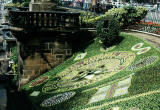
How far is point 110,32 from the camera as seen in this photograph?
17.8m

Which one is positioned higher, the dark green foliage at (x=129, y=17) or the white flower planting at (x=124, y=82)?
the dark green foliage at (x=129, y=17)

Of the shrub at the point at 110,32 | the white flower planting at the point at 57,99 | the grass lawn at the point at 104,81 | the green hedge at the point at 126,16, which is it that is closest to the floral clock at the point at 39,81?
the grass lawn at the point at 104,81

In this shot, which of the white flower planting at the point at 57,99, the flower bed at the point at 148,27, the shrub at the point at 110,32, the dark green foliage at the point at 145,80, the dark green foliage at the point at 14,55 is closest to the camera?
the dark green foliage at the point at 145,80

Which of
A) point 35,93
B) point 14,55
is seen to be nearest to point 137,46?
point 35,93

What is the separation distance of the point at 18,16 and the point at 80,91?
7.65 metres

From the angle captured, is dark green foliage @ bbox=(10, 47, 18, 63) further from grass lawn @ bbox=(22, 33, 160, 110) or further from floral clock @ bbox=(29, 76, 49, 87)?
grass lawn @ bbox=(22, 33, 160, 110)

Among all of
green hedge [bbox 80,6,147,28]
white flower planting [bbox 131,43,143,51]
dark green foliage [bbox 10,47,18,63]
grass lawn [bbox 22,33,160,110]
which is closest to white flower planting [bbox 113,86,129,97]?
grass lawn [bbox 22,33,160,110]

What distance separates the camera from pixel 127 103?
9.84 m

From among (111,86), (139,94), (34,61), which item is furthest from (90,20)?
(139,94)

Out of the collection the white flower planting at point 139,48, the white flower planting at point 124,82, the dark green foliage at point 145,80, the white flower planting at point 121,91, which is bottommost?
the white flower planting at point 121,91

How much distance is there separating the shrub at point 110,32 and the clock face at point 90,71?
4.12ft

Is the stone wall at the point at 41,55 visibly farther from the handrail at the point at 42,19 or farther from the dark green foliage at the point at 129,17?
the dark green foliage at the point at 129,17

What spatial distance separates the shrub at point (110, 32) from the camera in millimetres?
17797

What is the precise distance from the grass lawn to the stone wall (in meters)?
0.55
